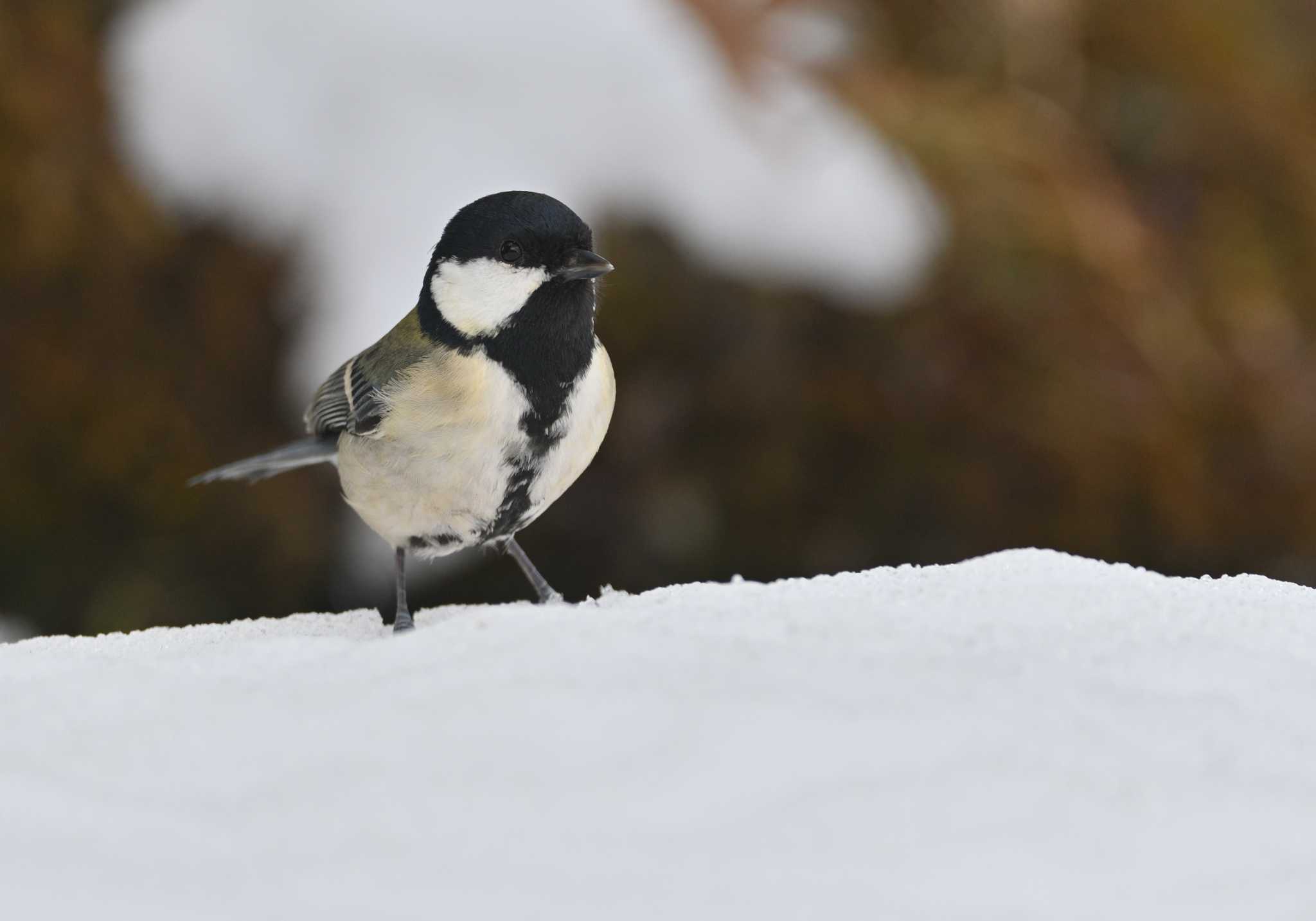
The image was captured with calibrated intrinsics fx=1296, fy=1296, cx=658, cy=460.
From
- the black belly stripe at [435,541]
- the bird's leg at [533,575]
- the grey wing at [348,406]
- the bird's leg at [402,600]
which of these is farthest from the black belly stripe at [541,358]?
the bird's leg at [533,575]

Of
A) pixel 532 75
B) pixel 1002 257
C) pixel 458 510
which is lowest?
pixel 458 510

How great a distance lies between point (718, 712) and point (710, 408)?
118 inches

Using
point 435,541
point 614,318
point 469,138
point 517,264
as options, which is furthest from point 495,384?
point 469,138

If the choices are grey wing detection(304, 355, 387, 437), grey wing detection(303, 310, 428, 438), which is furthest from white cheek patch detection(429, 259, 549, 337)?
grey wing detection(304, 355, 387, 437)

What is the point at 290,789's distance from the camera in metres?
1.53

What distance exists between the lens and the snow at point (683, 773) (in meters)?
1.37

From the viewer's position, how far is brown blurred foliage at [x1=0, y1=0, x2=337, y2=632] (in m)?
4.44

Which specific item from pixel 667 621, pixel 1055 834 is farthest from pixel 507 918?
pixel 667 621

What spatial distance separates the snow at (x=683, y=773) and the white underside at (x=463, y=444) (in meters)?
0.59

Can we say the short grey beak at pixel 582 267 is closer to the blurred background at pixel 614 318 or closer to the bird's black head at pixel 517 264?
the bird's black head at pixel 517 264

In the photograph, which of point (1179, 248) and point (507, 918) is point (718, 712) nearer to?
point (507, 918)

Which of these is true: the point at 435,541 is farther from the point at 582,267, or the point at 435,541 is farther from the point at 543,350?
the point at 582,267

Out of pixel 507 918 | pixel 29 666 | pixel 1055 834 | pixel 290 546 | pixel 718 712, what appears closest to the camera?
pixel 507 918

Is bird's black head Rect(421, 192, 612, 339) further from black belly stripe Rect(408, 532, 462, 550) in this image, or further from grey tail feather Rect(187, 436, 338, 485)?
grey tail feather Rect(187, 436, 338, 485)
